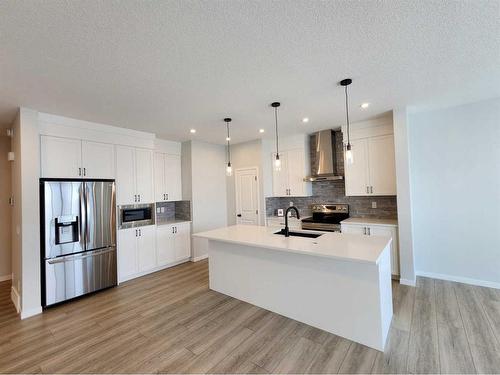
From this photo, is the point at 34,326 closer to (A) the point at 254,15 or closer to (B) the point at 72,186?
(B) the point at 72,186

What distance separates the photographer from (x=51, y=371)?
2023mm

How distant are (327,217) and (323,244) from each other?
7.90 feet

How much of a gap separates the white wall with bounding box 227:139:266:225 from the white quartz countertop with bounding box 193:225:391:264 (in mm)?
1950

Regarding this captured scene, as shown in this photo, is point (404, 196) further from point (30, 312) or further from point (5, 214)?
point (5, 214)

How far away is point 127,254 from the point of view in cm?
414

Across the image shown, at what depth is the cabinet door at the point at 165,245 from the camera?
4.64 meters

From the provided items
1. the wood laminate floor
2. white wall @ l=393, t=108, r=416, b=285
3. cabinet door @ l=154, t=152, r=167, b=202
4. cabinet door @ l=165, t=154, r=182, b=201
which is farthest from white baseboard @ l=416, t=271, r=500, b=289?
cabinet door @ l=154, t=152, r=167, b=202

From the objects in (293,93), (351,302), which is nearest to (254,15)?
(293,93)

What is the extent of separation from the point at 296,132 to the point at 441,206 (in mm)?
2755

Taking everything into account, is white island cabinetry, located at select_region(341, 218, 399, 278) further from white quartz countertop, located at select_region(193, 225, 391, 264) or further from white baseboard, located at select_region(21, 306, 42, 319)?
white baseboard, located at select_region(21, 306, 42, 319)

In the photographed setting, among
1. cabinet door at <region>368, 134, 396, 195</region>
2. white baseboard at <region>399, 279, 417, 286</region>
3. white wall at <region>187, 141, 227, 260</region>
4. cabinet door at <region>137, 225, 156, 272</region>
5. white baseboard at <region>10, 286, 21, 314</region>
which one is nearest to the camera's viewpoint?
white baseboard at <region>10, 286, 21, 314</region>

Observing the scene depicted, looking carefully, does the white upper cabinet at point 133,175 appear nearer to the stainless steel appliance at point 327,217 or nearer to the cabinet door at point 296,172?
the cabinet door at point 296,172

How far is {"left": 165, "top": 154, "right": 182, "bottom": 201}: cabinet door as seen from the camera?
5.12m

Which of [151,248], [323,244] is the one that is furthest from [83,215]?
[323,244]
